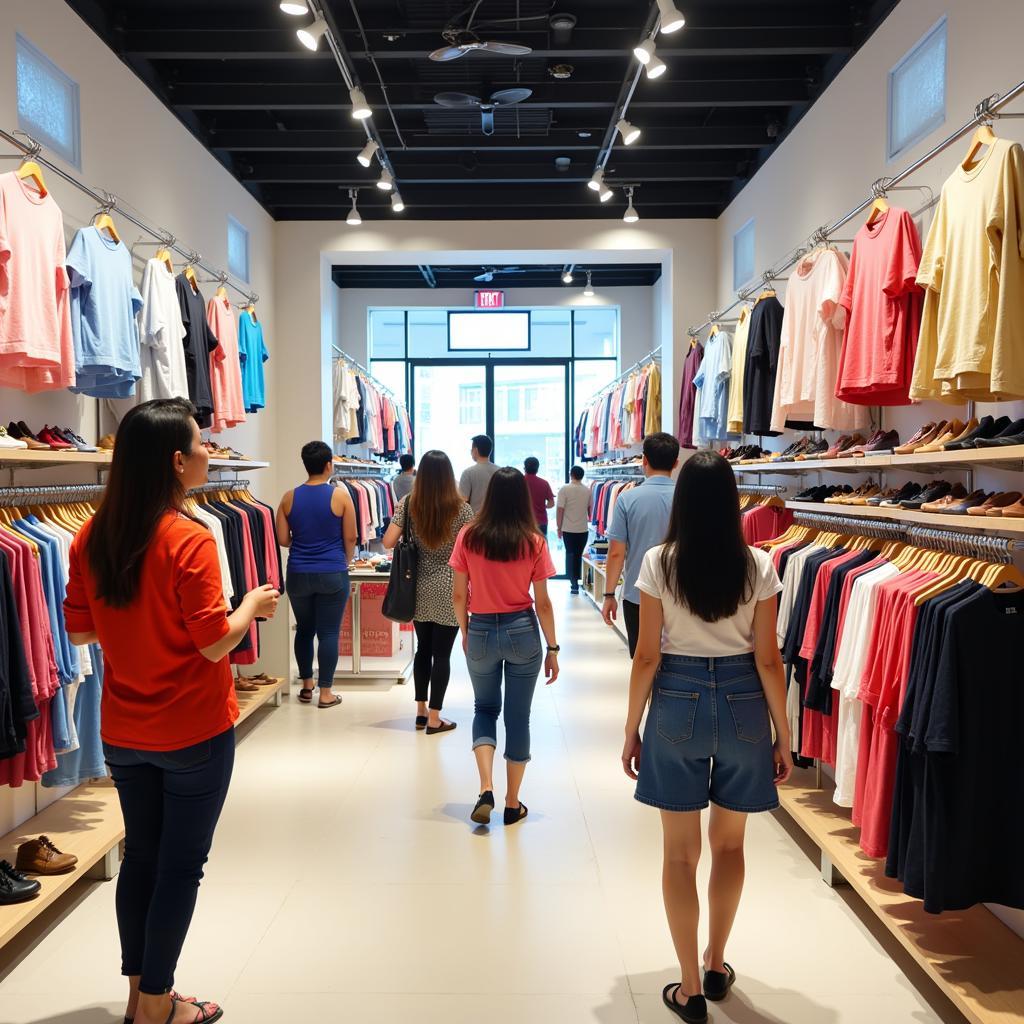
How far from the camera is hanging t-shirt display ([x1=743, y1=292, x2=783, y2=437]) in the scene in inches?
249

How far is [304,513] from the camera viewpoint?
6.74m

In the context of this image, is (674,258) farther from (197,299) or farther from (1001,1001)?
(1001,1001)

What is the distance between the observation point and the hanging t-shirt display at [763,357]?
20.8ft

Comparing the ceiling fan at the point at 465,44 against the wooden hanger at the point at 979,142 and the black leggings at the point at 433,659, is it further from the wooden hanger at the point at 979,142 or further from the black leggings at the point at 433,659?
the black leggings at the point at 433,659

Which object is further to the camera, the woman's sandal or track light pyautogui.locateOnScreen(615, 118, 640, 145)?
track light pyautogui.locateOnScreen(615, 118, 640, 145)

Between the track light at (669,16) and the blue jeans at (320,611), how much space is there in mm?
4046

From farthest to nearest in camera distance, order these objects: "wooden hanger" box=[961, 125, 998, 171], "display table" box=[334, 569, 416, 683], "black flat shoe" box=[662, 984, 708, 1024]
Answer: "display table" box=[334, 569, 416, 683] → "wooden hanger" box=[961, 125, 998, 171] → "black flat shoe" box=[662, 984, 708, 1024]

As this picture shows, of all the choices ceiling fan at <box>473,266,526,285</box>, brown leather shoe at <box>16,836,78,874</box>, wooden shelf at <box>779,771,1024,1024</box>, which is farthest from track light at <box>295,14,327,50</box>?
ceiling fan at <box>473,266,526,285</box>

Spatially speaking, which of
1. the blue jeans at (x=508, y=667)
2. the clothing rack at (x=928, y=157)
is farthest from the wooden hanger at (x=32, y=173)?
the clothing rack at (x=928, y=157)

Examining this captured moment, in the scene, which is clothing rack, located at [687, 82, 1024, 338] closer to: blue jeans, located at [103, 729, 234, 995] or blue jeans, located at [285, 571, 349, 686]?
blue jeans, located at [103, 729, 234, 995]

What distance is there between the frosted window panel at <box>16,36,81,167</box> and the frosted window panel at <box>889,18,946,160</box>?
4453 mm

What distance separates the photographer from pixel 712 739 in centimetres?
277

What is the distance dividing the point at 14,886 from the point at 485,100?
601 centimetres

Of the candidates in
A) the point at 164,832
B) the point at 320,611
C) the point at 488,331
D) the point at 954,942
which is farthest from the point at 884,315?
the point at 488,331
